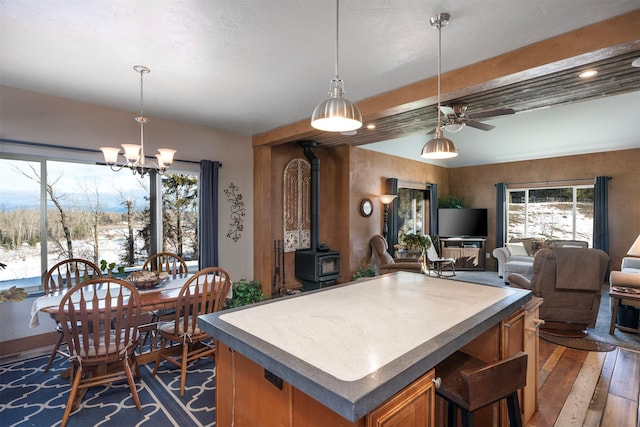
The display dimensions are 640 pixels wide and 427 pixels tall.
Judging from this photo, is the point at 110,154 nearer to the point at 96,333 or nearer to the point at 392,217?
the point at 96,333

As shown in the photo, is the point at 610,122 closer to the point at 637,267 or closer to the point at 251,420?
the point at 637,267

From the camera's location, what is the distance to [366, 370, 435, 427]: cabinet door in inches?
39.1

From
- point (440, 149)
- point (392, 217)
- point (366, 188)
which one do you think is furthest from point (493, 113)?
point (392, 217)

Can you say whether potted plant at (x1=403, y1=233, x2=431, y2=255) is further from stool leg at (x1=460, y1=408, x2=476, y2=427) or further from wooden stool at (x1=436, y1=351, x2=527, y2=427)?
stool leg at (x1=460, y1=408, x2=476, y2=427)

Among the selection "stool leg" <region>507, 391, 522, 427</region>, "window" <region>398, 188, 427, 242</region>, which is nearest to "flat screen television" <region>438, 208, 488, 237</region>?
"window" <region>398, 188, 427, 242</region>

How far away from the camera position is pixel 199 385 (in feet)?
8.55

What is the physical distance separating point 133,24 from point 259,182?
3.10 meters

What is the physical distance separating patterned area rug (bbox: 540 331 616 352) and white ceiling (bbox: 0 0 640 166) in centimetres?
313

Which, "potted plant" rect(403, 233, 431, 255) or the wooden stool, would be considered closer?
the wooden stool

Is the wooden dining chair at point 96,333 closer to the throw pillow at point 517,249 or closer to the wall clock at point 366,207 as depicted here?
the wall clock at point 366,207

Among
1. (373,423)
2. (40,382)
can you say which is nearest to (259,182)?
(40,382)

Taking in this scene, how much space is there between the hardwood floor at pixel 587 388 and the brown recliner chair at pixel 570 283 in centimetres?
49

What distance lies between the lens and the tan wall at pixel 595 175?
6.15 meters

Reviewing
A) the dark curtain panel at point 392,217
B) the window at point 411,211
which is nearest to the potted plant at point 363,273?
the dark curtain panel at point 392,217
